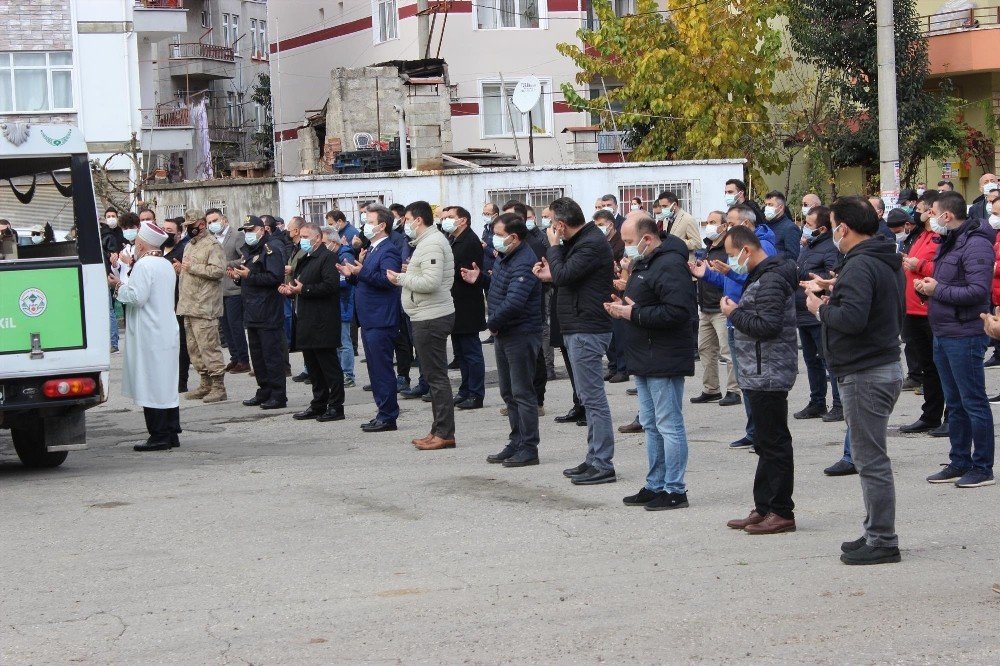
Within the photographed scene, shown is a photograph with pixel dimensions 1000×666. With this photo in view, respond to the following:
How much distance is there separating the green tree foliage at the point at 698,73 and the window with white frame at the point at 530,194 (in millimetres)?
5117

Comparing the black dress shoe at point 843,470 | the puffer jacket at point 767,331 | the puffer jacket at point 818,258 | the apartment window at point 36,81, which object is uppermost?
the apartment window at point 36,81

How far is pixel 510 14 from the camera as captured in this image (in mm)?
40781

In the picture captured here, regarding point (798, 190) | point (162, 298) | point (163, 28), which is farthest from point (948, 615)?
point (163, 28)

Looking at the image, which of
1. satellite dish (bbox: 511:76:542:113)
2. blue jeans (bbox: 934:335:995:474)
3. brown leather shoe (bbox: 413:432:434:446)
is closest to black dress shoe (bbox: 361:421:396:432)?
brown leather shoe (bbox: 413:432:434:446)

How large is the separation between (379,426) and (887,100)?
1192 centimetres

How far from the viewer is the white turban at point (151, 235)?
40.5 ft

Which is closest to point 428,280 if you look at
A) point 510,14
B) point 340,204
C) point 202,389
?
point 202,389

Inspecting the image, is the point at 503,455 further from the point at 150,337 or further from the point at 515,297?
the point at 150,337

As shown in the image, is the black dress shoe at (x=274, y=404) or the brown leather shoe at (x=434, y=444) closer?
the brown leather shoe at (x=434, y=444)

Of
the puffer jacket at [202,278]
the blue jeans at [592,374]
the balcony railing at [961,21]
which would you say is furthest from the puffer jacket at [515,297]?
the balcony railing at [961,21]

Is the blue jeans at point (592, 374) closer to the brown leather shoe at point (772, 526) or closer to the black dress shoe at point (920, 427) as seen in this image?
the brown leather shoe at point (772, 526)

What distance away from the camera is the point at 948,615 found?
6.36 metres

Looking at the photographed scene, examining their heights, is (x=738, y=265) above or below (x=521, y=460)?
above

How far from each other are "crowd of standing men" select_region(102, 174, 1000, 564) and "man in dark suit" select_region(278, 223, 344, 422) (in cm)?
2
